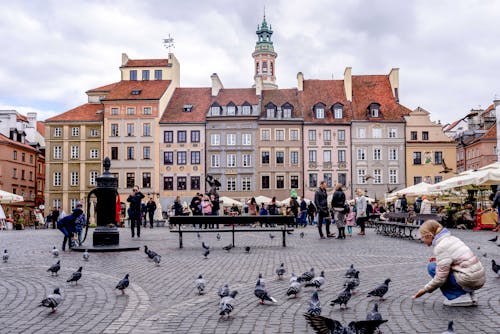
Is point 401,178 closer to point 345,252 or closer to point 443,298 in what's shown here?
point 345,252

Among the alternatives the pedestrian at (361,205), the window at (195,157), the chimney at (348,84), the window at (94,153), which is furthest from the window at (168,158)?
the pedestrian at (361,205)

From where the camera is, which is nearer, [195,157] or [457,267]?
[457,267]

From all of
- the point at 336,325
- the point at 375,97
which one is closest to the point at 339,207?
the point at 336,325

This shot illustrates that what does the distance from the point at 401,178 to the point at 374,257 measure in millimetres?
48607

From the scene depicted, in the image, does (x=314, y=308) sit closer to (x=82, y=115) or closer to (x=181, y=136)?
(x=181, y=136)

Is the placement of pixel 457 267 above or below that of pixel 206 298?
above

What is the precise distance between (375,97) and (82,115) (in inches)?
1166

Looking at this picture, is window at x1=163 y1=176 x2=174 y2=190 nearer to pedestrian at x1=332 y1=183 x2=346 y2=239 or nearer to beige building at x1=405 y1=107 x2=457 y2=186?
beige building at x1=405 y1=107 x2=457 y2=186

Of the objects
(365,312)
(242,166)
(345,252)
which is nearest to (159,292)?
(365,312)

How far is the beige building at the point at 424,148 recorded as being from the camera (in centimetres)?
6044

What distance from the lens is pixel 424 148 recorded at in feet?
200

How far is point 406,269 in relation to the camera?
1142 centimetres

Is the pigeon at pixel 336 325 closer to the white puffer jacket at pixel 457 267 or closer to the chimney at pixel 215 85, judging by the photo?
the white puffer jacket at pixel 457 267

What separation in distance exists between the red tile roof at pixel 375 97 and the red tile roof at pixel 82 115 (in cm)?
Result: 2573
